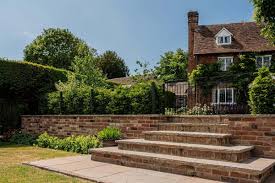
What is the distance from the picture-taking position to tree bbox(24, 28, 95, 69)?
41938 millimetres

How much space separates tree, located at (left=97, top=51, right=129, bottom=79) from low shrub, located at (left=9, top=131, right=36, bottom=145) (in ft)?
99.4

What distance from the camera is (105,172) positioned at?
618 centimetres

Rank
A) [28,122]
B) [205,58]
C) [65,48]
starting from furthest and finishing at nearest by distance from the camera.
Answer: [65,48] → [205,58] → [28,122]

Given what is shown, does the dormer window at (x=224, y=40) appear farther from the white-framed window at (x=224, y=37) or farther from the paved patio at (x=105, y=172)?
the paved patio at (x=105, y=172)

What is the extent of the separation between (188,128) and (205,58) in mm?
20594

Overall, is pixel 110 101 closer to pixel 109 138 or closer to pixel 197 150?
pixel 109 138

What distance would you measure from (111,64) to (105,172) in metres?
39.1

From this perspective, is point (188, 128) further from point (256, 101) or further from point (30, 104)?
point (30, 104)

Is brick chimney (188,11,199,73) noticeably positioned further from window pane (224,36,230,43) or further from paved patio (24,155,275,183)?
paved patio (24,155,275,183)

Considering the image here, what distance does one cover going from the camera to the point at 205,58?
89.7 feet

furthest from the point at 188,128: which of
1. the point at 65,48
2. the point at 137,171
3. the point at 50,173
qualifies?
the point at 65,48

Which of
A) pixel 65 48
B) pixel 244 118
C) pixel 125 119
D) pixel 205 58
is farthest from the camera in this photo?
pixel 65 48

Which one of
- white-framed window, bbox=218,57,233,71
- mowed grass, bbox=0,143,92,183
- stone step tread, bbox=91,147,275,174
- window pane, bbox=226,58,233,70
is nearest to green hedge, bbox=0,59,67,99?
mowed grass, bbox=0,143,92,183

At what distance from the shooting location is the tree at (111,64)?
4378 cm
